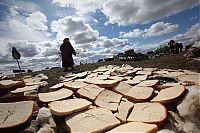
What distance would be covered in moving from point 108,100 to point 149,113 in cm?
85

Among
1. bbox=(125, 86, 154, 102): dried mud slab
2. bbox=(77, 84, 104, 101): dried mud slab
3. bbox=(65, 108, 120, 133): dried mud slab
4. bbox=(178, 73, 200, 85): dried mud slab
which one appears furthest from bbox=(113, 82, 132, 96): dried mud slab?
bbox=(178, 73, 200, 85): dried mud slab

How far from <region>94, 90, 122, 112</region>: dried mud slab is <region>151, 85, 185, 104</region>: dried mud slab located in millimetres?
643

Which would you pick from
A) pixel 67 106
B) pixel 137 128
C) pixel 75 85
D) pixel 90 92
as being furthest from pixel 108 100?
pixel 137 128

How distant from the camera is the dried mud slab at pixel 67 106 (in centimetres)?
302

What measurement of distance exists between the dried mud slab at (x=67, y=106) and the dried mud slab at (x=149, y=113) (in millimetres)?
775

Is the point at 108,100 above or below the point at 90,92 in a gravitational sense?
below

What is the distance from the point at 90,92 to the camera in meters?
3.84

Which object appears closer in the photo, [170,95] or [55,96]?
[170,95]

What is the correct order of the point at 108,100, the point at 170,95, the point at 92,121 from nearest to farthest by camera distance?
the point at 92,121 < the point at 170,95 < the point at 108,100

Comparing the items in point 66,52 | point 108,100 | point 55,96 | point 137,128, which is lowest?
point 137,128

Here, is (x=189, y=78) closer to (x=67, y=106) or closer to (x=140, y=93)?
(x=140, y=93)

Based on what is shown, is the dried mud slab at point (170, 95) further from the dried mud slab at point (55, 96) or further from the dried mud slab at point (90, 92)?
the dried mud slab at point (55, 96)

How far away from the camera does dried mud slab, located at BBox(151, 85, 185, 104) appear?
10.7 ft

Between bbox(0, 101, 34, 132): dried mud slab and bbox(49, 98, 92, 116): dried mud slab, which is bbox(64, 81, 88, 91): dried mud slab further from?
bbox(0, 101, 34, 132): dried mud slab
